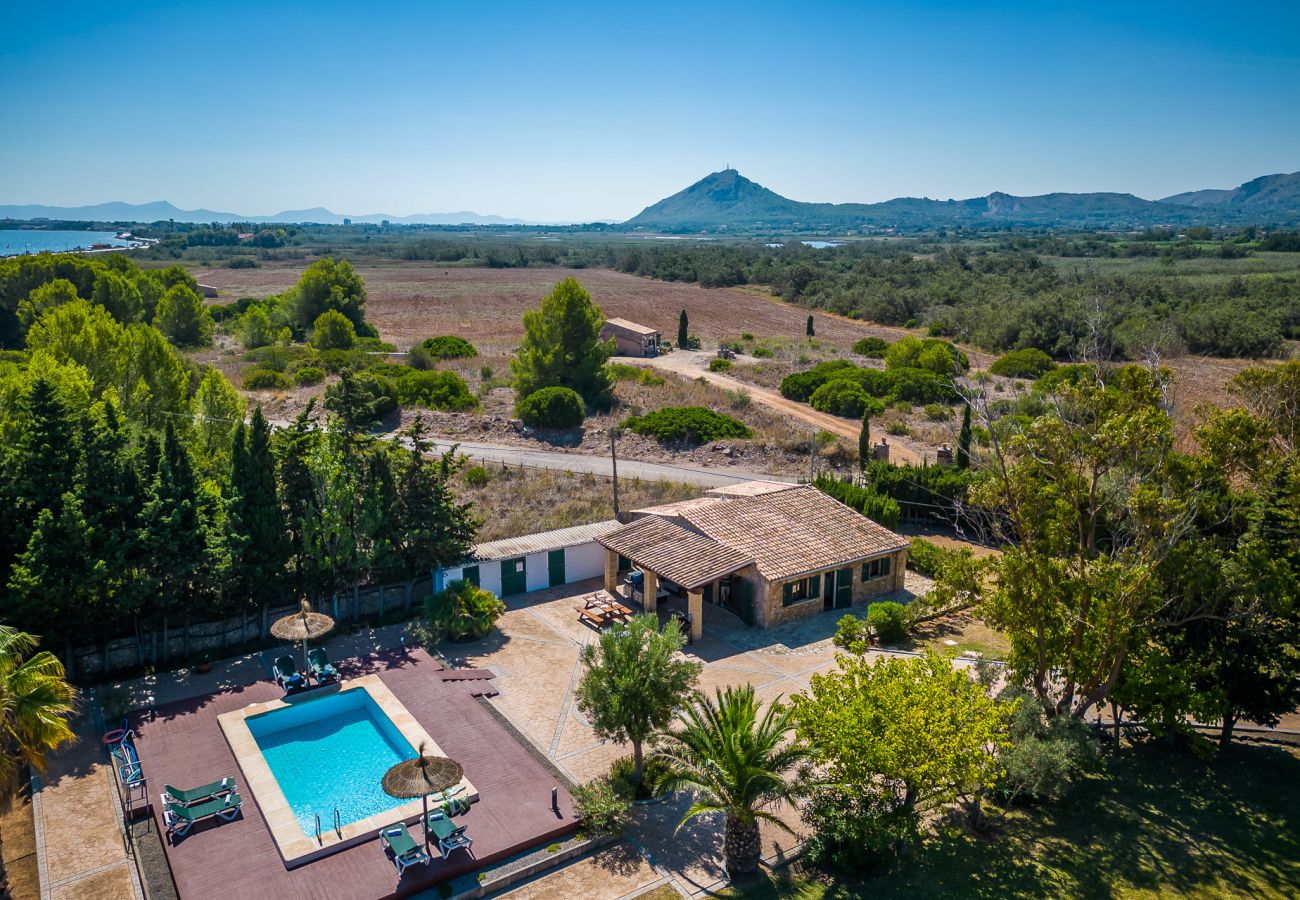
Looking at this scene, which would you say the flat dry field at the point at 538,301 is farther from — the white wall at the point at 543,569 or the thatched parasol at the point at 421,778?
the thatched parasol at the point at 421,778

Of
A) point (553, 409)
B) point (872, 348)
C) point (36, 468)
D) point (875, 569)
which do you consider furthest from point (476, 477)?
point (872, 348)

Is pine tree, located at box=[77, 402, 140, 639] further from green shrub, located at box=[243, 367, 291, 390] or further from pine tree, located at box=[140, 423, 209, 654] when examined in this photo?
green shrub, located at box=[243, 367, 291, 390]

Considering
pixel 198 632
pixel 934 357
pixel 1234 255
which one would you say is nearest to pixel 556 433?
pixel 198 632

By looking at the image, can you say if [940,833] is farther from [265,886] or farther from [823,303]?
[823,303]

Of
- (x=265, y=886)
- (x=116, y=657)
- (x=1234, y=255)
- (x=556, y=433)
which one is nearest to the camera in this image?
(x=265, y=886)

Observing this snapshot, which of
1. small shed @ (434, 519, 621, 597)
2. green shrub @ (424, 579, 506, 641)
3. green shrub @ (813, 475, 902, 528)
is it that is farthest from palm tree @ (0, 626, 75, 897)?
green shrub @ (813, 475, 902, 528)
